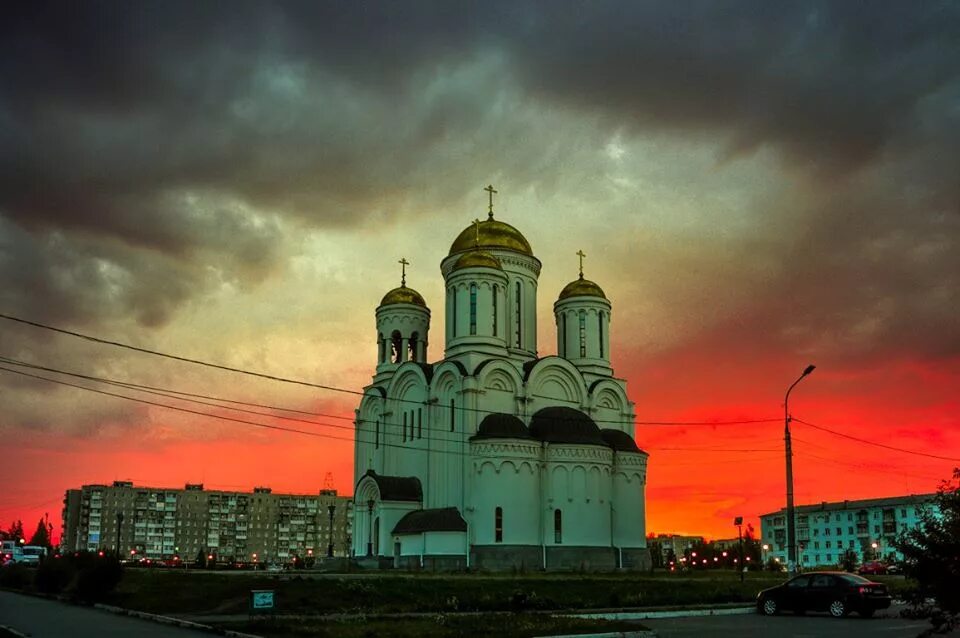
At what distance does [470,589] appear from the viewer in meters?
27.3

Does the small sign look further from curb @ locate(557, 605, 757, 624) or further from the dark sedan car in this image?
the dark sedan car

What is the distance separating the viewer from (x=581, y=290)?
56938 millimetres

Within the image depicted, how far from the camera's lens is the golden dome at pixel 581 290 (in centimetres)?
5675

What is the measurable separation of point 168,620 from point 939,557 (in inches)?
606

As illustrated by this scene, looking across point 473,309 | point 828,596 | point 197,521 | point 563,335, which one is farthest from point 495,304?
point 197,521

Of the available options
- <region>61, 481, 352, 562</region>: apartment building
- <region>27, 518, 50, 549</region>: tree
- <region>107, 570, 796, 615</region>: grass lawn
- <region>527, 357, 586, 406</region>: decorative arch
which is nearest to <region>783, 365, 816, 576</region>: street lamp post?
<region>107, 570, 796, 615</region>: grass lawn

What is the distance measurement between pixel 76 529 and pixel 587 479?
322ft

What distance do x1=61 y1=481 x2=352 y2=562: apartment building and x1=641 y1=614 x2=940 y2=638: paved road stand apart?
3938 inches

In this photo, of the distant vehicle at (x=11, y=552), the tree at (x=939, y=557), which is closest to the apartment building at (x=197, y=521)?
the distant vehicle at (x=11, y=552)

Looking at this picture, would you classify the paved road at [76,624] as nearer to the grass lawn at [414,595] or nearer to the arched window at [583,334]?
the grass lawn at [414,595]

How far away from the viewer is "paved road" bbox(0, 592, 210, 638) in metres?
17.9

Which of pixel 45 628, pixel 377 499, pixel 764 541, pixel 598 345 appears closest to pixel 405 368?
pixel 377 499

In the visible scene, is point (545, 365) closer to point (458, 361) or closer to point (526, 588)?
point (458, 361)

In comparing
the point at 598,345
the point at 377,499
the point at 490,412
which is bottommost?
the point at 377,499
